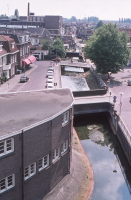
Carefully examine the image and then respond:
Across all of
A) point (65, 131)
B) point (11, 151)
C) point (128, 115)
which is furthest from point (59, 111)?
point (128, 115)

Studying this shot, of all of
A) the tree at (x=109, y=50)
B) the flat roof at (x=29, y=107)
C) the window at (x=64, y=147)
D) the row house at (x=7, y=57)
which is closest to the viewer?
the flat roof at (x=29, y=107)

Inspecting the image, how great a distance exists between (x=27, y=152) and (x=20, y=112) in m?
3.26

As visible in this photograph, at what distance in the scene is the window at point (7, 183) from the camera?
1584cm

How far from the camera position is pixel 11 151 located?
615 inches

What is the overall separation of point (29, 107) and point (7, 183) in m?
Answer: 5.97

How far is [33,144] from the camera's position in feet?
55.3

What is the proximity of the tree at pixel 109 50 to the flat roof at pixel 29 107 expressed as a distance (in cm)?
3515

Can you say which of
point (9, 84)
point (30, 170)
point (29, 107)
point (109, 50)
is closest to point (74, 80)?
point (109, 50)

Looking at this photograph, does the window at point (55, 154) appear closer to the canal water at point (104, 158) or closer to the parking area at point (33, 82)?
the canal water at point (104, 158)

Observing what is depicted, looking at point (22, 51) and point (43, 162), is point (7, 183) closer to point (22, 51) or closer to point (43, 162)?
point (43, 162)

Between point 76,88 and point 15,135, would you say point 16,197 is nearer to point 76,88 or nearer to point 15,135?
point 15,135

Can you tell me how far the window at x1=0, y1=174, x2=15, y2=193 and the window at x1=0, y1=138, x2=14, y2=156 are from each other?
1655 millimetres

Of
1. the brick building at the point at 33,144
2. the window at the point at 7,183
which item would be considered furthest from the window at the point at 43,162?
the window at the point at 7,183

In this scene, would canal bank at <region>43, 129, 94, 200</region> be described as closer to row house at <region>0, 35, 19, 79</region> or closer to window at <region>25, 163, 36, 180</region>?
window at <region>25, 163, 36, 180</region>
